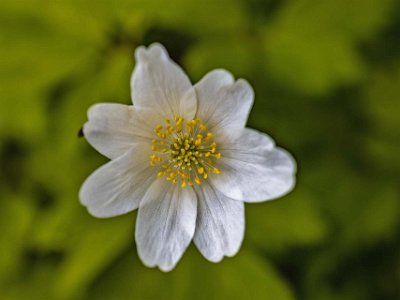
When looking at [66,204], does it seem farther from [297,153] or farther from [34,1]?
[297,153]

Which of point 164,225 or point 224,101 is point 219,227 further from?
point 224,101

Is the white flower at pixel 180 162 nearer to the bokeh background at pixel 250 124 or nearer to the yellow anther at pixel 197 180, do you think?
the yellow anther at pixel 197 180

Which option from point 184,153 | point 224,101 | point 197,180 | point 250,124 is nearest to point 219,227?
point 197,180

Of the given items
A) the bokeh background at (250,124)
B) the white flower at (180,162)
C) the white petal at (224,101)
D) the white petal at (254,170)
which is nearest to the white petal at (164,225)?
the white flower at (180,162)

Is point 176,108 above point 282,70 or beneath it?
above

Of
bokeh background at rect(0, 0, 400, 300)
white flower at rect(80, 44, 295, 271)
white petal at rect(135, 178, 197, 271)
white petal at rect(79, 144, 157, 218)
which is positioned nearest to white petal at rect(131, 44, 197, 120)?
white flower at rect(80, 44, 295, 271)

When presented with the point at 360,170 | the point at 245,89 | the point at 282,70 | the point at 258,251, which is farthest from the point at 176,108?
the point at 360,170

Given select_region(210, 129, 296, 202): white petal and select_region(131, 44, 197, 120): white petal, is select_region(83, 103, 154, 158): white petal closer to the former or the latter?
select_region(131, 44, 197, 120): white petal
